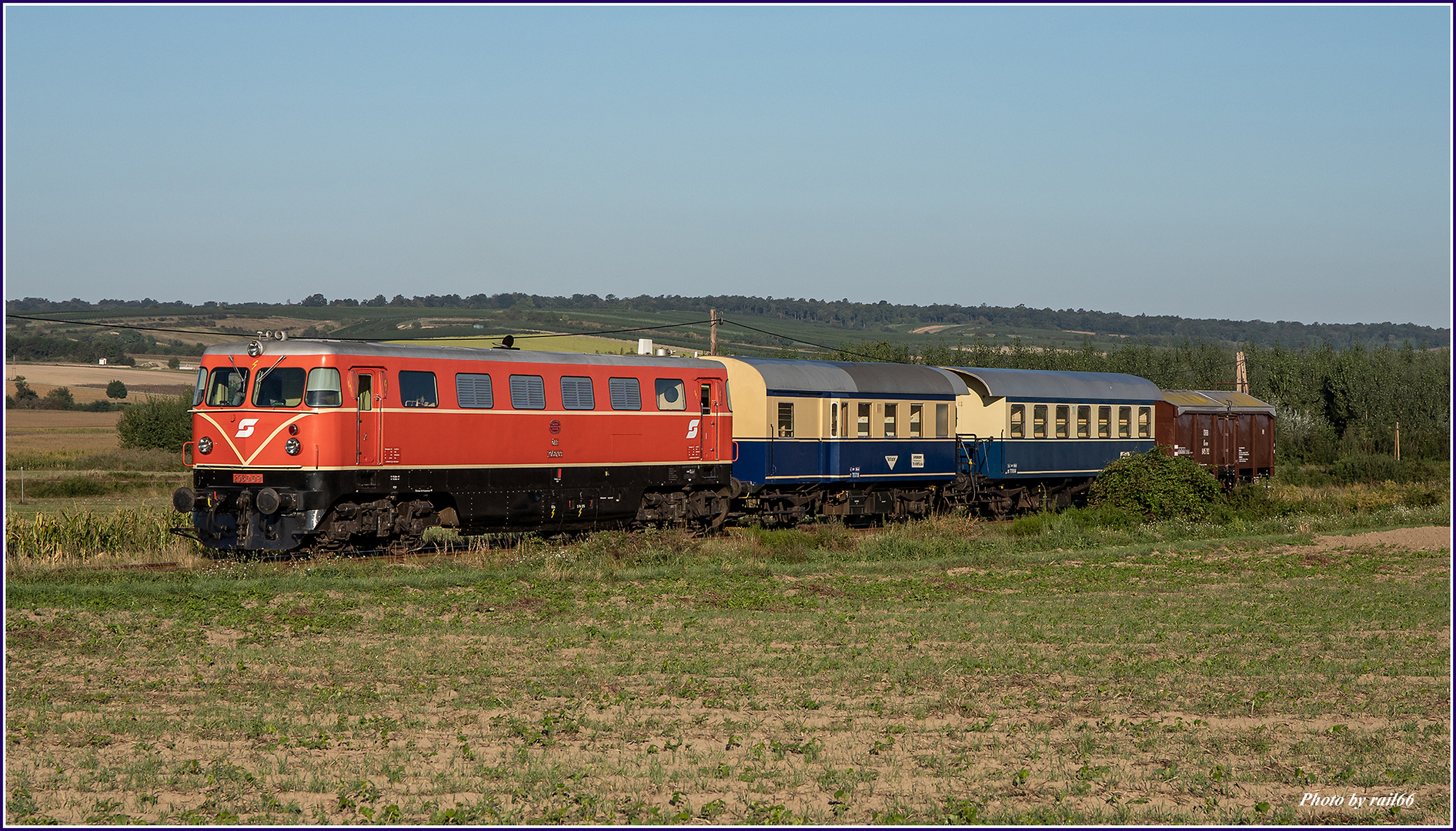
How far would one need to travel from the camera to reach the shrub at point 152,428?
231 feet

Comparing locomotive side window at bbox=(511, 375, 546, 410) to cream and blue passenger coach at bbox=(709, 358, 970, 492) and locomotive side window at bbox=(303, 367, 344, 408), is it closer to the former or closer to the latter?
locomotive side window at bbox=(303, 367, 344, 408)

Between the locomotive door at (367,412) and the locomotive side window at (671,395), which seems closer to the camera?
the locomotive door at (367,412)

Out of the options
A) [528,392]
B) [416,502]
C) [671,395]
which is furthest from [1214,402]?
[416,502]

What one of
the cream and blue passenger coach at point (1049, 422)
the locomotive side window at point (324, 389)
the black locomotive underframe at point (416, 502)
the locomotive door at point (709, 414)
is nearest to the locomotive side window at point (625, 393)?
the black locomotive underframe at point (416, 502)

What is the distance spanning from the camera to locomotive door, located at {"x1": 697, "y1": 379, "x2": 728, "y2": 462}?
1136 inches

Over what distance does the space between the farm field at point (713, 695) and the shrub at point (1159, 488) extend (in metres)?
11.0

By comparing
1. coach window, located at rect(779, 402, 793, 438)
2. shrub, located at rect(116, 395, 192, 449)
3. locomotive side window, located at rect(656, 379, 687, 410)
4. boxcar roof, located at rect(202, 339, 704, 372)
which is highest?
boxcar roof, located at rect(202, 339, 704, 372)

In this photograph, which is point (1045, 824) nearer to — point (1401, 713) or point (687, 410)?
point (1401, 713)

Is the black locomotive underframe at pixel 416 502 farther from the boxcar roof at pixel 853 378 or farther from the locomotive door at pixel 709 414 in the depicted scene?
the boxcar roof at pixel 853 378

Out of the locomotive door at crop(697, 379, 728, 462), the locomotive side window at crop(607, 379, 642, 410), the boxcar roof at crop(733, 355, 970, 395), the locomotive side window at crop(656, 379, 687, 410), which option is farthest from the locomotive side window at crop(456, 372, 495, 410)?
the boxcar roof at crop(733, 355, 970, 395)

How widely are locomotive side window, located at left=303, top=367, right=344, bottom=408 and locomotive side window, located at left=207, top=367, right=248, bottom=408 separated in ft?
4.28

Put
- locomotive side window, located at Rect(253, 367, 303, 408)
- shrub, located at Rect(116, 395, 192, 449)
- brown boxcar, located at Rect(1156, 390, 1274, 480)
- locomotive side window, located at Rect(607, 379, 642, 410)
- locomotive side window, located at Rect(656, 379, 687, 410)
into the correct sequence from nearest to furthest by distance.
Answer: locomotive side window, located at Rect(253, 367, 303, 408), locomotive side window, located at Rect(607, 379, 642, 410), locomotive side window, located at Rect(656, 379, 687, 410), brown boxcar, located at Rect(1156, 390, 1274, 480), shrub, located at Rect(116, 395, 192, 449)

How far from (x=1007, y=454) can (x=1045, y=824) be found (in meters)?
27.1

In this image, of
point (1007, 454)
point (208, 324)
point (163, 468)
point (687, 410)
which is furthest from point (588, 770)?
point (208, 324)
